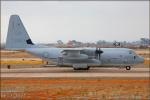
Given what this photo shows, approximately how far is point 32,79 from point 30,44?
1148 cm

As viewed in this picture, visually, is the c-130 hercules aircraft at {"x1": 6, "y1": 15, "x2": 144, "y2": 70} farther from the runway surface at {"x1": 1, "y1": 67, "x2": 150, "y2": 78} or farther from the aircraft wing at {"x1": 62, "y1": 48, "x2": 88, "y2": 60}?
the runway surface at {"x1": 1, "y1": 67, "x2": 150, "y2": 78}

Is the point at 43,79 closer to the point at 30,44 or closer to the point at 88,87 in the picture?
the point at 88,87

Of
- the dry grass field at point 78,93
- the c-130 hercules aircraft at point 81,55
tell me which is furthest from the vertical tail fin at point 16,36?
the dry grass field at point 78,93

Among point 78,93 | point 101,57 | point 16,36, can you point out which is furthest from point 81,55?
point 78,93

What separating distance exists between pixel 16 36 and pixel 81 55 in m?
8.66

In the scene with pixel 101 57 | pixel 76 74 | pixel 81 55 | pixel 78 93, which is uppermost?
pixel 81 55

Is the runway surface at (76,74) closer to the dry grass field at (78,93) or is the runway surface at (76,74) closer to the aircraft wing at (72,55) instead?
the aircraft wing at (72,55)

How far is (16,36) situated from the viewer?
44.7m

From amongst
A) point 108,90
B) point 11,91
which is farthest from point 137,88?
point 11,91

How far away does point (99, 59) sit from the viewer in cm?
4328

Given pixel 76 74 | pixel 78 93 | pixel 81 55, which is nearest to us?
pixel 78 93

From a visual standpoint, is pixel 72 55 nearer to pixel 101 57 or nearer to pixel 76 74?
pixel 101 57

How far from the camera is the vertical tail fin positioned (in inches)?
1745

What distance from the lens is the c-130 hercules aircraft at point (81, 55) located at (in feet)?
142
